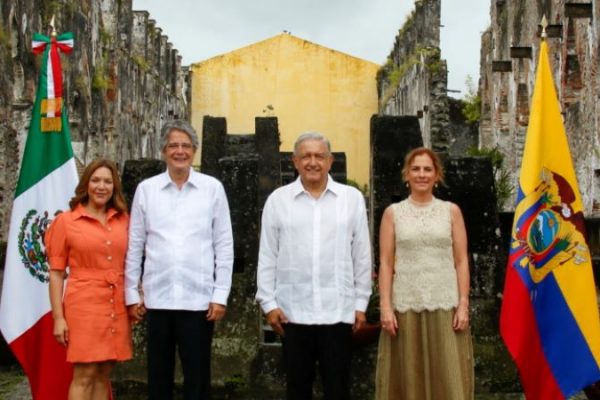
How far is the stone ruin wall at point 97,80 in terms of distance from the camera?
13836 millimetres

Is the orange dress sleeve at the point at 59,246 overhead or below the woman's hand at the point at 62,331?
overhead

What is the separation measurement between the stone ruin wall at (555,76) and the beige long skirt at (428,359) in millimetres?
10437

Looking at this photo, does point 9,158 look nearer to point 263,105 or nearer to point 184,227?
point 184,227

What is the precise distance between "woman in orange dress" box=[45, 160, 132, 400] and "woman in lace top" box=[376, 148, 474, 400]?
132 cm

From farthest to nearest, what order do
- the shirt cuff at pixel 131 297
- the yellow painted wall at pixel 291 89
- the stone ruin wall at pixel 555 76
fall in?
the yellow painted wall at pixel 291 89 → the stone ruin wall at pixel 555 76 → the shirt cuff at pixel 131 297

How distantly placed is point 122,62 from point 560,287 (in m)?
21.9

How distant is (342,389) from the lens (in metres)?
4.36

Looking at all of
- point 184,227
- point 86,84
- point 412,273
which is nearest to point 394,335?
point 412,273

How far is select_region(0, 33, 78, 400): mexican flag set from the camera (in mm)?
5320

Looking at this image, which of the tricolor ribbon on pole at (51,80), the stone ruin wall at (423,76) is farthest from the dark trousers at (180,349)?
the stone ruin wall at (423,76)

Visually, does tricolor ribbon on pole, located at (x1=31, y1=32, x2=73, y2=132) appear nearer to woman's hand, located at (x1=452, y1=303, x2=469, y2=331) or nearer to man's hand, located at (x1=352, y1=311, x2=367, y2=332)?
man's hand, located at (x1=352, y1=311, x2=367, y2=332)

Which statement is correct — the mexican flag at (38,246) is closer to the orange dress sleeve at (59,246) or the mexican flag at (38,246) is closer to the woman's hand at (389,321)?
the orange dress sleeve at (59,246)

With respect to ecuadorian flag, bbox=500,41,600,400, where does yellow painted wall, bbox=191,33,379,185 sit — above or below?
above

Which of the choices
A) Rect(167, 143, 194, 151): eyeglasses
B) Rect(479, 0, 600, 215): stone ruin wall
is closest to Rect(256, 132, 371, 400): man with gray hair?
Rect(167, 143, 194, 151): eyeglasses
